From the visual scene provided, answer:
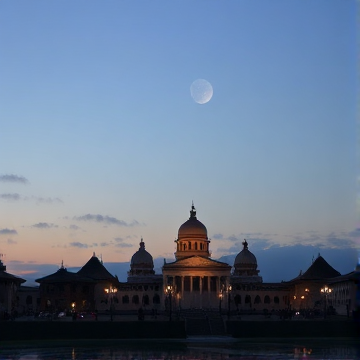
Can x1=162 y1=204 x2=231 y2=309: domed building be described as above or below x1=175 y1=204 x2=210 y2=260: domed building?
below

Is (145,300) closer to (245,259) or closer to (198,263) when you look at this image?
(198,263)

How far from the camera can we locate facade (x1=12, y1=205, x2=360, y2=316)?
10100 cm

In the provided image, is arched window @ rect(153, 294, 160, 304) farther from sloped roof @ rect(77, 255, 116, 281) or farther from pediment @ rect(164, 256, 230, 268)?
pediment @ rect(164, 256, 230, 268)

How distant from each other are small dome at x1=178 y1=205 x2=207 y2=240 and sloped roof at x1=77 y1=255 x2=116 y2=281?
13.5 meters

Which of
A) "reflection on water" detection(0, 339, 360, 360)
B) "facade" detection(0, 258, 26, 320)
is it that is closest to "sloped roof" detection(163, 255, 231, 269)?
"facade" detection(0, 258, 26, 320)

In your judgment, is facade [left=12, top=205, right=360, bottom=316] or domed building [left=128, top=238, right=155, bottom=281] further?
domed building [left=128, top=238, right=155, bottom=281]

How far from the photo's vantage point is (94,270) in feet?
398

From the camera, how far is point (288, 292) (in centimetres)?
12569

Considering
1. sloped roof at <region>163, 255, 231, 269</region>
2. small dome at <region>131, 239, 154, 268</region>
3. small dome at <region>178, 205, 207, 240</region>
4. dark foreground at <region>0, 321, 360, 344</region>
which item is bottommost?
dark foreground at <region>0, 321, 360, 344</region>

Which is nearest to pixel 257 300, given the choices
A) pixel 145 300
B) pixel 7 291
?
pixel 145 300

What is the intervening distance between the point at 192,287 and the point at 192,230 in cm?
1121

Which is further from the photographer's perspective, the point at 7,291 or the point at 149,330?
the point at 7,291

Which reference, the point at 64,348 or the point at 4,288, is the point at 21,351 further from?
the point at 4,288

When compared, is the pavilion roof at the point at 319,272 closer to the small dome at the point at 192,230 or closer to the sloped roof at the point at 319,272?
the sloped roof at the point at 319,272
